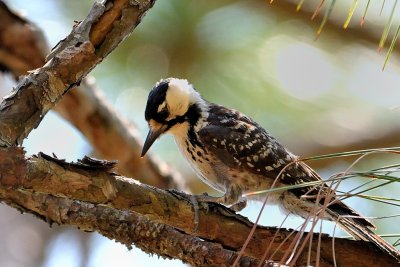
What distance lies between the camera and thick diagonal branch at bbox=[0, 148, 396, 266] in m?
1.73

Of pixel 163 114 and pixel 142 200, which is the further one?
pixel 163 114

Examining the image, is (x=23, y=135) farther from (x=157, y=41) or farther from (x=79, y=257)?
(x=79, y=257)

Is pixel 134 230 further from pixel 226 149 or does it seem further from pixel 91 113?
pixel 91 113

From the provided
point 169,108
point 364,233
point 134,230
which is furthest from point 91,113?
point 364,233

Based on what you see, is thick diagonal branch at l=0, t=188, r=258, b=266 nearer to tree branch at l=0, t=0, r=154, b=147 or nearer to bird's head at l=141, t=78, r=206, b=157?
tree branch at l=0, t=0, r=154, b=147

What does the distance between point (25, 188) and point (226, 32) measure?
1829 millimetres

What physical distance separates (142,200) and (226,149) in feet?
3.20

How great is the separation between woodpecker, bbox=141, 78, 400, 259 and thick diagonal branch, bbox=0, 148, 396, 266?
492mm

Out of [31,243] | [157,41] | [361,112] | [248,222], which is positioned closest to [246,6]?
[157,41]

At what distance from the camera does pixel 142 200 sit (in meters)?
1.93

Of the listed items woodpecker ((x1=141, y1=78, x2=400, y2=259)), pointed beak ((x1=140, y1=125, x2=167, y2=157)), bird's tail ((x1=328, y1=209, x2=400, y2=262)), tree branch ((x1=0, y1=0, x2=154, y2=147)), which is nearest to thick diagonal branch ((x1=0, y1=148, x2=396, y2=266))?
bird's tail ((x1=328, y1=209, x2=400, y2=262))

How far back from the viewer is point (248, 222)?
214cm

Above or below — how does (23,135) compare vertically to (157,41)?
below

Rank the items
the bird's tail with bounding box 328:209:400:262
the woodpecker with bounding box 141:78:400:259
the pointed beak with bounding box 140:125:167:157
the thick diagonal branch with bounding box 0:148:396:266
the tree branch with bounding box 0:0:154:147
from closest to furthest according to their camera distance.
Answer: the thick diagonal branch with bounding box 0:148:396:266 → the tree branch with bounding box 0:0:154:147 → the bird's tail with bounding box 328:209:400:262 → the woodpecker with bounding box 141:78:400:259 → the pointed beak with bounding box 140:125:167:157
